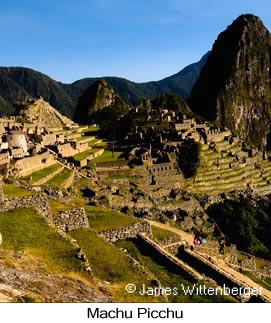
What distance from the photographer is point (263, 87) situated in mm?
183875

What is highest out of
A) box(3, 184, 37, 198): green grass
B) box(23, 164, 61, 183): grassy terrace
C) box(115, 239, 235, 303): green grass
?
box(3, 184, 37, 198): green grass

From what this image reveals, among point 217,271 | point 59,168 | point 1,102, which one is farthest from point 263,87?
point 217,271

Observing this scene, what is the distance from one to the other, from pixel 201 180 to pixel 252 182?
905 centimetres

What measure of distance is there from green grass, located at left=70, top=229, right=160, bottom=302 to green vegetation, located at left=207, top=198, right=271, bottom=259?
25.7 metres

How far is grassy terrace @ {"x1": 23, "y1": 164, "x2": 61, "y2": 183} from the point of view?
107 ft

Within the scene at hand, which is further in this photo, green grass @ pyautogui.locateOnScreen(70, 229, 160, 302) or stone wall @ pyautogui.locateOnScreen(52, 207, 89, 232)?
stone wall @ pyautogui.locateOnScreen(52, 207, 89, 232)

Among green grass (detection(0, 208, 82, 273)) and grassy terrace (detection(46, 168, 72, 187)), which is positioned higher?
green grass (detection(0, 208, 82, 273))

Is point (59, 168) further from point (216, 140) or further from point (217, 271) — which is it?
point (216, 140)

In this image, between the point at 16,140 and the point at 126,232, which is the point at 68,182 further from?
the point at 126,232

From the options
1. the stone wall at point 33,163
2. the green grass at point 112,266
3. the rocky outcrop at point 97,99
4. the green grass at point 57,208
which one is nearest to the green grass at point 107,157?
the stone wall at point 33,163

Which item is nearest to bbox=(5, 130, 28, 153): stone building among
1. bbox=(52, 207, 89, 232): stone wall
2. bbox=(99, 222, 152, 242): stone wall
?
bbox=(99, 222, 152, 242): stone wall

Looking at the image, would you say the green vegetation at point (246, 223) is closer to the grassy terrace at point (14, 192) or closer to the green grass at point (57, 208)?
the green grass at point (57, 208)

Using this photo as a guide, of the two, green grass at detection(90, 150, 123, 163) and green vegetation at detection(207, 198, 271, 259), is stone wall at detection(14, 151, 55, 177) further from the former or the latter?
green vegetation at detection(207, 198, 271, 259)

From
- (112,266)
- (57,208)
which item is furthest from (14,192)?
(112,266)
